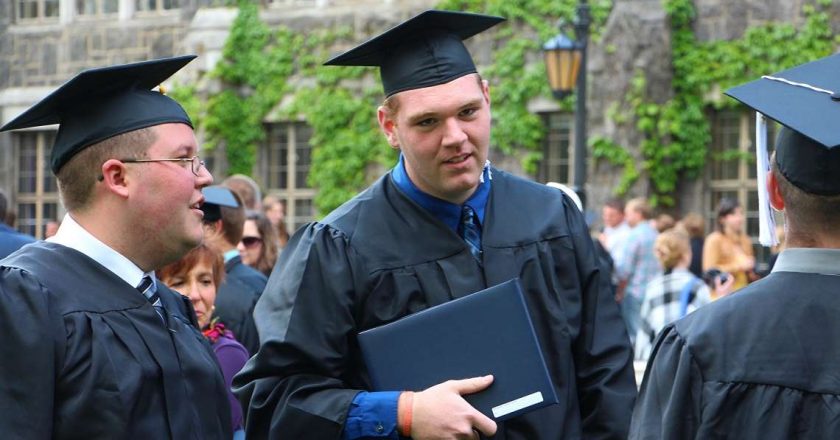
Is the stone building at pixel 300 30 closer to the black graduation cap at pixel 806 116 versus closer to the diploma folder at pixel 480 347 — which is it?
the diploma folder at pixel 480 347

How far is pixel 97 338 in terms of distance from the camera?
3342 mm

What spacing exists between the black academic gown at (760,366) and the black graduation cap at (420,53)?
150cm

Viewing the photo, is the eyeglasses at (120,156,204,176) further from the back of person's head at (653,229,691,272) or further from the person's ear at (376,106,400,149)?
the back of person's head at (653,229,691,272)

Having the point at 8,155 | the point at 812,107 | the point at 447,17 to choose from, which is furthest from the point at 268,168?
the point at 812,107

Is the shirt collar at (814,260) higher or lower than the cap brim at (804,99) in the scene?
lower

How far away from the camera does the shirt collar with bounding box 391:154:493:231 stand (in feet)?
14.0

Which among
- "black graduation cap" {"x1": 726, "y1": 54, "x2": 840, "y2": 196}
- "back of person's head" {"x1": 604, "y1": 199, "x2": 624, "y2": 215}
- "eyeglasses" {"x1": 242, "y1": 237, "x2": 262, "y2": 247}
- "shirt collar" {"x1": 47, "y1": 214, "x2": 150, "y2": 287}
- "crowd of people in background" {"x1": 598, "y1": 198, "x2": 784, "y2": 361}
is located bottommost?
"crowd of people in background" {"x1": 598, "y1": 198, "x2": 784, "y2": 361}

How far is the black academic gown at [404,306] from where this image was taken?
4070mm

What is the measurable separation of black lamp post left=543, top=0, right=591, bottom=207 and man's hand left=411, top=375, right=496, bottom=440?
9.99 m

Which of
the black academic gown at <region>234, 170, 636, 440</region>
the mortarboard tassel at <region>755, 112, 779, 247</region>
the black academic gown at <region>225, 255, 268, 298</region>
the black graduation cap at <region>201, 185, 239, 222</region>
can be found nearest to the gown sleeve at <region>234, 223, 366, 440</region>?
the black academic gown at <region>234, 170, 636, 440</region>

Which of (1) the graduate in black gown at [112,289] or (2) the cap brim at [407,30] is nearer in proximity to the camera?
(1) the graduate in black gown at [112,289]

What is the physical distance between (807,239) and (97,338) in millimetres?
1557

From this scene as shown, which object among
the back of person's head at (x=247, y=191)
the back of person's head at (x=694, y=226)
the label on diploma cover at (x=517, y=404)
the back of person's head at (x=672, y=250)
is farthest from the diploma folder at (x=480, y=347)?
the back of person's head at (x=694, y=226)

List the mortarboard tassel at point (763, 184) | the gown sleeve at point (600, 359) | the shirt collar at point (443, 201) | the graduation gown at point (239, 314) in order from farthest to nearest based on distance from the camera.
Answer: the graduation gown at point (239, 314) → the shirt collar at point (443, 201) → the gown sleeve at point (600, 359) → the mortarboard tassel at point (763, 184)
